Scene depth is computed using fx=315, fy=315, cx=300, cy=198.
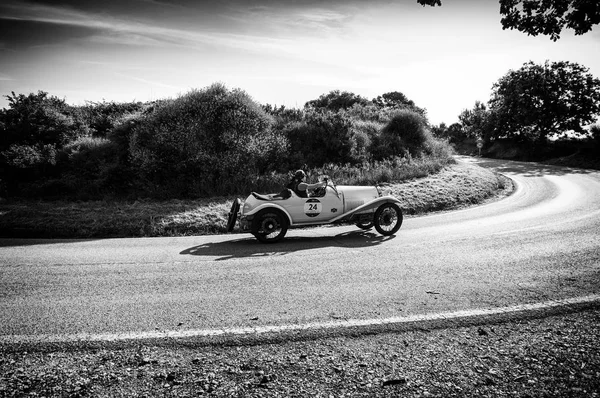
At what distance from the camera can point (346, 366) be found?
2.89 m

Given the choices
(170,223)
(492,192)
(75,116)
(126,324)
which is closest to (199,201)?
(170,223)

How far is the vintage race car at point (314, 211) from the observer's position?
7285 mm

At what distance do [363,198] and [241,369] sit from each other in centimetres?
571

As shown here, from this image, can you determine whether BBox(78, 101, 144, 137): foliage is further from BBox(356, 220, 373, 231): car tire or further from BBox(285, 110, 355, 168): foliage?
BBox(356, 220, 373, 231): car tire

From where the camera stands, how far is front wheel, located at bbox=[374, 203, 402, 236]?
25.1ft

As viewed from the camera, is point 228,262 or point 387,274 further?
point 228,262

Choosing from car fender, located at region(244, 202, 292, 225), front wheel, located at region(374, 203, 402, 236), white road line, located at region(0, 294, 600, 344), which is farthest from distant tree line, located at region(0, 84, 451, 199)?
white road line, located at region(0, 294, 600, 344)

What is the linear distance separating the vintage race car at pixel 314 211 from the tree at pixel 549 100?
33.0 metres

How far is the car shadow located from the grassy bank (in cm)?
188

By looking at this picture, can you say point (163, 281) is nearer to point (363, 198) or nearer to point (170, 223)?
point (170, 223)

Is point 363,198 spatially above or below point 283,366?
above

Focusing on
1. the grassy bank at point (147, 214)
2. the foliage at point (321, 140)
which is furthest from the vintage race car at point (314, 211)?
the foliage at point (321, 140)

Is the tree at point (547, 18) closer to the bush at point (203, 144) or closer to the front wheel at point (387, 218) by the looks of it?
the front wheel at point (387, 218)

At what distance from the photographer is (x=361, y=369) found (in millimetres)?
2848
